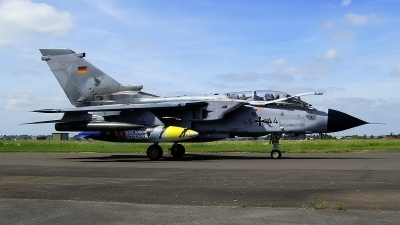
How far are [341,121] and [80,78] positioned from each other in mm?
12955

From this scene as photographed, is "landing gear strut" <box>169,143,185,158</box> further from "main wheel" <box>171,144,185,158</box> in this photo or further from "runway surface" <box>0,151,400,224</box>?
"runway surface" <box>0,151,400,224</box>

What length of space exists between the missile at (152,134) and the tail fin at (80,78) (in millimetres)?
2649

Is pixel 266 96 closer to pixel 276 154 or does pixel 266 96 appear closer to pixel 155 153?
pixel 276 154

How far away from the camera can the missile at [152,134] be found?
19.3 m

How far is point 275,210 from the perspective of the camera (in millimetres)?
6695

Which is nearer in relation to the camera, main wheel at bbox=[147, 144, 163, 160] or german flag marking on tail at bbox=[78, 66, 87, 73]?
main wheel at bbox=[147, 144, 163, 160]

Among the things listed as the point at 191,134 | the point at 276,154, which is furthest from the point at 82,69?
the point at 276,154

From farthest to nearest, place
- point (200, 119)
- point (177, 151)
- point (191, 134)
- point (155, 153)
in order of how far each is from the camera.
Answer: point (177, 151) → point (155, 153) → point (200, 119) → point (191, 134)

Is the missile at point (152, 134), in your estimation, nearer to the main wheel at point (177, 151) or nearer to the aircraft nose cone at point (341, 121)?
the main wheel at point (177, 151)

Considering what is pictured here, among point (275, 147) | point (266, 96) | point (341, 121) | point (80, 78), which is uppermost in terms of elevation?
point (80, 78)

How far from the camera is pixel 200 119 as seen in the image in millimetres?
20234

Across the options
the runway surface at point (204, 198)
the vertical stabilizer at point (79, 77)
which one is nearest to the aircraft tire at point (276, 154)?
the runway surface at point (204, 198)

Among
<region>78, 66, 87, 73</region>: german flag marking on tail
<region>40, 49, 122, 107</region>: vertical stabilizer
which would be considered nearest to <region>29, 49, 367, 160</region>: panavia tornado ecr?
<region>40, 49, 122, 107</region>: vertical stabilizer

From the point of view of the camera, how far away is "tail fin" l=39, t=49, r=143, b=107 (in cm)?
2289
